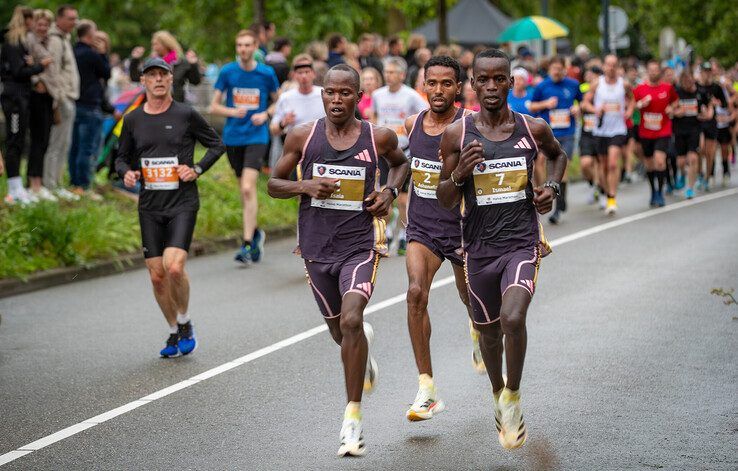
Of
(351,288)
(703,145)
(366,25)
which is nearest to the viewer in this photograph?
(351,288)

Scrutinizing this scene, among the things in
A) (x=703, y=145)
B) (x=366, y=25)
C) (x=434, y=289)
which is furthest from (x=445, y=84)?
(x=366, y=25)

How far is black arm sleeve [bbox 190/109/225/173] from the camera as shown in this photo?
9.52m

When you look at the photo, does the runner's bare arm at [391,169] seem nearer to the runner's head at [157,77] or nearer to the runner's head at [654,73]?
the runner's head at [157,77]

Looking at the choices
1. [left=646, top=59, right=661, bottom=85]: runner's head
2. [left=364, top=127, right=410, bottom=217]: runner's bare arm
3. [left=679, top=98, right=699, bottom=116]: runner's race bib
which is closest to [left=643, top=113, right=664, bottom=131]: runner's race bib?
[left=646, top=59, right=661, bottom=85]: runner's head

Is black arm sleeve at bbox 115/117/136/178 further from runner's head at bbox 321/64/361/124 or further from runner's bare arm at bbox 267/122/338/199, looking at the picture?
runner's head at bbox 321/64/361/124

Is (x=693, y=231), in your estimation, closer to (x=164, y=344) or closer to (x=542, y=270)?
(x=542, y=270)

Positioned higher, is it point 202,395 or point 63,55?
point 63,55

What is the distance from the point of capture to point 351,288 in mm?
6957

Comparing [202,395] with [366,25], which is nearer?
[202,395]

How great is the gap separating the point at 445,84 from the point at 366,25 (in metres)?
28.8

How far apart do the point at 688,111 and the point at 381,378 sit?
557 inches

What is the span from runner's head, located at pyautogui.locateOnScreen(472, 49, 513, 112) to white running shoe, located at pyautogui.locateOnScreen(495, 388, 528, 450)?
1446mm

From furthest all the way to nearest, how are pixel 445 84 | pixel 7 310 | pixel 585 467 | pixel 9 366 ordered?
pixel 7 310 → pixel 9 366 → pixel 445 84 → pixel 585 467

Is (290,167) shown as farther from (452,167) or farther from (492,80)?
(492,80)
